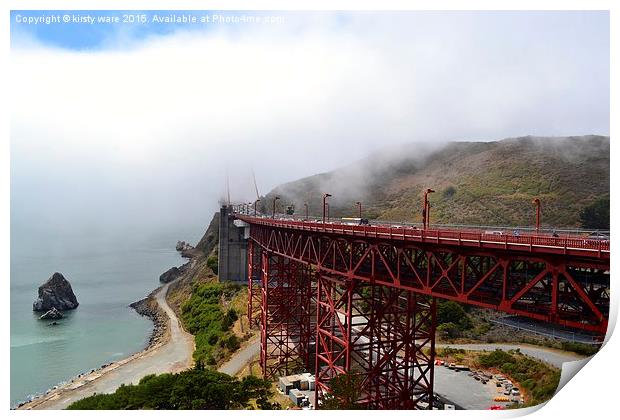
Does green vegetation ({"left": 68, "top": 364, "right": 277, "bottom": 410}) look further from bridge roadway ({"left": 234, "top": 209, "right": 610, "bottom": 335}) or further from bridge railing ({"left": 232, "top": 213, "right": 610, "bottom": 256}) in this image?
bridge railing ({"left": 232, "top": 213, "right": 610, "bottom": 256})

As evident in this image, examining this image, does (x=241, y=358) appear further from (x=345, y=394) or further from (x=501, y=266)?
(x=501, y=266)

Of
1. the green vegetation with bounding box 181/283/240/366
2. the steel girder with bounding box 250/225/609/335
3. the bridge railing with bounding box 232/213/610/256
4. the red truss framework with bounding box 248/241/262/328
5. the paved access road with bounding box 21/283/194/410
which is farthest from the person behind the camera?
the red truss framework with bounding box 248/241/262/328

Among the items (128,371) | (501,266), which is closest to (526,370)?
(501,266)

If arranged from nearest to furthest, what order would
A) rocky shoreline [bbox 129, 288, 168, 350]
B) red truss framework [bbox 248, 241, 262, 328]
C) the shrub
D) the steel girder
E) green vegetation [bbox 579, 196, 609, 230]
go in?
the steel girder, the shrub, red truss framework [bbox 248, 241, 262, 328], green vegetation [bbox 579, 196, 609, 230], rocky shoreline [bbox 129, 288, 168, 350]

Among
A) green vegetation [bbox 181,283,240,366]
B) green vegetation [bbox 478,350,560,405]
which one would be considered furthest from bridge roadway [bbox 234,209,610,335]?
green vegetation [bbox 181,283,240,366]

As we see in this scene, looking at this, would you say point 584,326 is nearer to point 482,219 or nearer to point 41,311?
point 482,219

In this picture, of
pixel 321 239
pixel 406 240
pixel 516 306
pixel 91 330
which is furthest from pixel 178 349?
pixel 516 306
